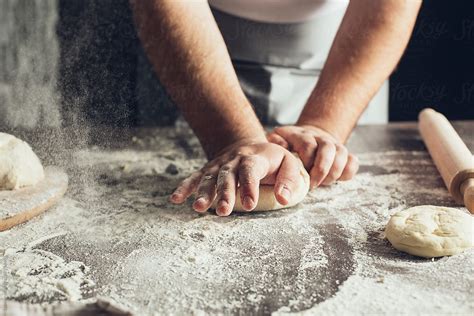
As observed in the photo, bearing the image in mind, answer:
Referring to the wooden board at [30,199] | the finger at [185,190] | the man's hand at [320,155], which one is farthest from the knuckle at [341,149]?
the wooden board at [30,199]

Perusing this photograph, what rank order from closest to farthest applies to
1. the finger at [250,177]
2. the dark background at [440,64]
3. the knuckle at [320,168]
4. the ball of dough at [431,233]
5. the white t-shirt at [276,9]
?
the ball of dough at [431,233]
the finger at [250,177]
the knuckle at [320,168]
the white t-shirt at [276,9]
the dark background at [440,64]

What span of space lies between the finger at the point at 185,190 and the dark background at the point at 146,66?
38cm

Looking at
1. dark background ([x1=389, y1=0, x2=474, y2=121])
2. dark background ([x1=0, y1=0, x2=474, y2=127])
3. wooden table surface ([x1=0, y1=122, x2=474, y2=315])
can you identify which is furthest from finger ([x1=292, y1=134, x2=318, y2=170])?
dark background ([x1=389, y1=0, x2=474, y2=121])

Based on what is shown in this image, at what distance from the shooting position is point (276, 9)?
2.13m

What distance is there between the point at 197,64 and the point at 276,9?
0.50 metres

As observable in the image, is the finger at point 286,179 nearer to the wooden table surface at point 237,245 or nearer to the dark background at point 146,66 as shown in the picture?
the wooden table surface at point 237,245

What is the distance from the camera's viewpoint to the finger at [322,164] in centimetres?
159

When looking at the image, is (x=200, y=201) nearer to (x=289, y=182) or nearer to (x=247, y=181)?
(x=247, y=181)

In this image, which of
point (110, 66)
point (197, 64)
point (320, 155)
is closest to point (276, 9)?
point (197, 64)

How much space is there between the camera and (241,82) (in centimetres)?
224

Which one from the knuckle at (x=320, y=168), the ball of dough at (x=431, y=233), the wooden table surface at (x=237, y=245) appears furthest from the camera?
the knuckle at (x=320, y=168)

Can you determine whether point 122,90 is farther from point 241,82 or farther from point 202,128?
point 241,82

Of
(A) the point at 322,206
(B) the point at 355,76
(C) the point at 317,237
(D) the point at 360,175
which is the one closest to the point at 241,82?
(B) the point at 355,76

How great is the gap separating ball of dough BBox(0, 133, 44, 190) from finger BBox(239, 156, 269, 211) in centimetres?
61
